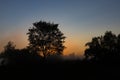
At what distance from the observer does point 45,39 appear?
61875 mm

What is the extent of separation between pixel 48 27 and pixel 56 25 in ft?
7.32

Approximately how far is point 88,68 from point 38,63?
377cm

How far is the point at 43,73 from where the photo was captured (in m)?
16.2

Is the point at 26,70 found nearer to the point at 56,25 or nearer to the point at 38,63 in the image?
the point at 38,63

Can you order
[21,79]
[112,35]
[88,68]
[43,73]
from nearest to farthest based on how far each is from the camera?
[21,79]
[43,73]
[88,68]
[112,35]

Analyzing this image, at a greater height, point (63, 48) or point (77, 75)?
point (63, 48)

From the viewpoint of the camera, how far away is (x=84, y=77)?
51.2 feet

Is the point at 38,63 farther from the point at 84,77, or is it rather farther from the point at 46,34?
the point at 46,34

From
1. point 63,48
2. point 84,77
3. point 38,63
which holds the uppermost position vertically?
point 63,48

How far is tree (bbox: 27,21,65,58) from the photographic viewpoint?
6069 centimetres

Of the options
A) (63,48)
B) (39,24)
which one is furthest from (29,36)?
(63,48)

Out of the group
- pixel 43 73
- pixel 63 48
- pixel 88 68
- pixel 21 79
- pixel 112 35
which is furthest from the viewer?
pixel 112 35

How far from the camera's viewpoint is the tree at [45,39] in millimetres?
60688

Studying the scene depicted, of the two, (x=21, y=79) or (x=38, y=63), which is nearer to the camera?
(x=21, y=79)
